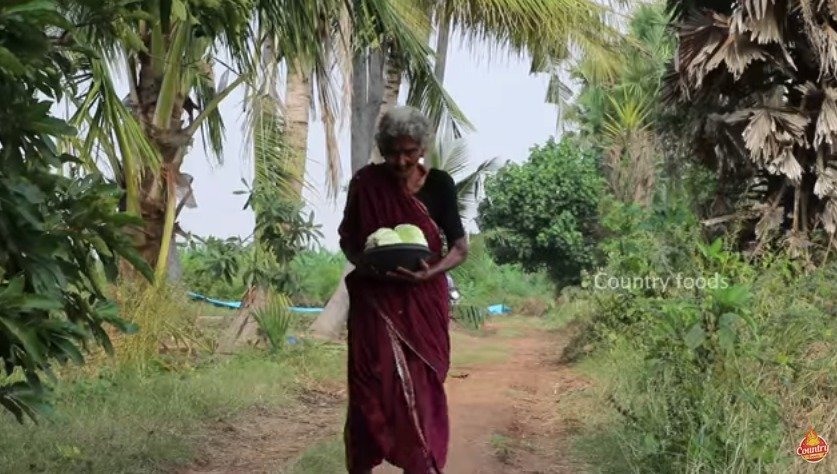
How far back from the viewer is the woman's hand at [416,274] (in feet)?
14.2

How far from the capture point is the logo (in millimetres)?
5180

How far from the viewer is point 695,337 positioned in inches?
203

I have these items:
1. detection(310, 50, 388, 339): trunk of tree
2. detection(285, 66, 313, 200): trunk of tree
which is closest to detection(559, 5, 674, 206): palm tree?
detection(310, 50, 388, 339): trunk of tree

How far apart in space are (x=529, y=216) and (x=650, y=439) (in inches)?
696

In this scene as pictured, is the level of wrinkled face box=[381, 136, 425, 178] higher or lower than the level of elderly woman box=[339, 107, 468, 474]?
higher

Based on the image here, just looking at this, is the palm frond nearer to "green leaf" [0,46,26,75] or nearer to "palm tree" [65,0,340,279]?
"palm tree" [65,0,340,279]

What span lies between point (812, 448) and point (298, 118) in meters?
8.90

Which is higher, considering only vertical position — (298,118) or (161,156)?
(298,118)

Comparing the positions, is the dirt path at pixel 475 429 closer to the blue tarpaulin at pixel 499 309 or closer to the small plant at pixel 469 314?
the small plant at pixel 469 314

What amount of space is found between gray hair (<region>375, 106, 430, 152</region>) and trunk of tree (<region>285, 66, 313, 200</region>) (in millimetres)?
7617

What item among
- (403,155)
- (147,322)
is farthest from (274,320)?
(403,155)

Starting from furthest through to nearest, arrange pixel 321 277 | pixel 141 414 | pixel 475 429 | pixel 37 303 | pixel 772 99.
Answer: pixel 321 277 → pixel 772 99 → pixel 475 429 → pixel 141 414 → pixel 37 303

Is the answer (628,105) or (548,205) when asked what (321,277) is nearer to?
(548,205)

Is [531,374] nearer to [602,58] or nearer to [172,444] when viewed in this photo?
[602,58]
